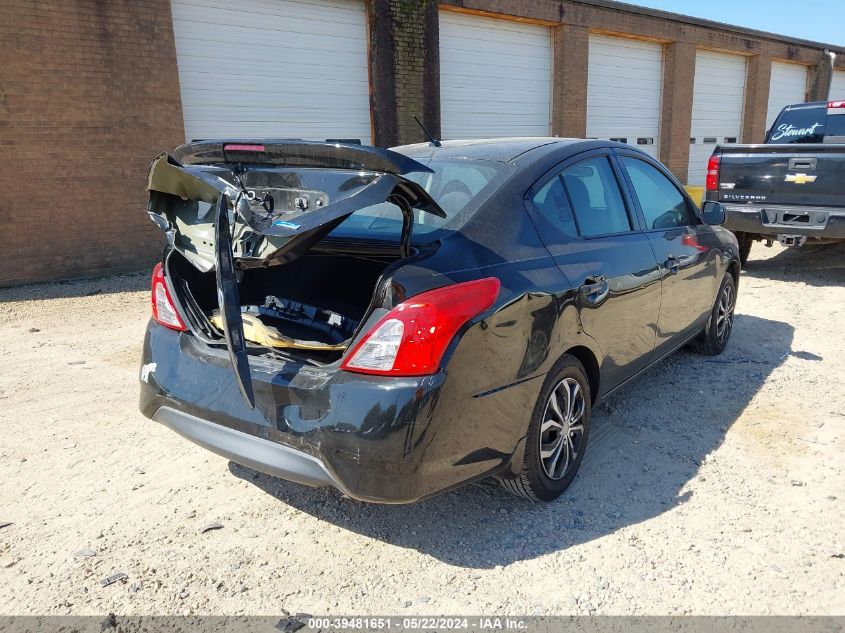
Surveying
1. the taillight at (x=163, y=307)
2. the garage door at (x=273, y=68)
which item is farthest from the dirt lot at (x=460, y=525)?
the garage door at (x=273, y=68)

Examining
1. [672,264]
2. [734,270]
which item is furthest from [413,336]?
[734,270]

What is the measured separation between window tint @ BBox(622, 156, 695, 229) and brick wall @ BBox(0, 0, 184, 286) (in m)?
6.80

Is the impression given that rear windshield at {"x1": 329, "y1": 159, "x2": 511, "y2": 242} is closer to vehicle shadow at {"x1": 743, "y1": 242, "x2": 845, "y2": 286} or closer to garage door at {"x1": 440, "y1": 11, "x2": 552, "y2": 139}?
vehicle shadow at {"x1": 743, "y1": 242, "x2": 845, "y2": 286}

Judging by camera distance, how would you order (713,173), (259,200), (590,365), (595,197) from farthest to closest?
(713,173) < (595,197) < (590,365) < (259,200)

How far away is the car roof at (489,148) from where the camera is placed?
318cm

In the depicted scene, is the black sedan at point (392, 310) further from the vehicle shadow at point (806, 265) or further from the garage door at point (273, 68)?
the garage door at point (273, 68)

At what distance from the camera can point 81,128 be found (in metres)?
8.05

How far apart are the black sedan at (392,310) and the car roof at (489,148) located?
0.06 ft

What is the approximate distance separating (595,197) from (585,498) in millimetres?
1575

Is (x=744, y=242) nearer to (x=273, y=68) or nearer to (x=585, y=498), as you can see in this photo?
(x=585, y=498)

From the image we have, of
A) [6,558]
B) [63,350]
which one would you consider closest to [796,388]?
[6,558]

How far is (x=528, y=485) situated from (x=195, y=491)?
5.43ft

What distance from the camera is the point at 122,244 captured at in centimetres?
861

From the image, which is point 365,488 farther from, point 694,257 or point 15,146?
point 15,146
